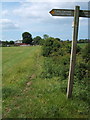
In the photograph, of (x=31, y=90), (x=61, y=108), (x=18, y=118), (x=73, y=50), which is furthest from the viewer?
(x=31, y=90)

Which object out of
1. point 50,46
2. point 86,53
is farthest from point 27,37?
point 86,53

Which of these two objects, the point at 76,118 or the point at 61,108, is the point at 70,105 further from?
the point at 76,118

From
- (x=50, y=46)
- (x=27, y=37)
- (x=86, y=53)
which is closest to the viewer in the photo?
(x=86, y=53)

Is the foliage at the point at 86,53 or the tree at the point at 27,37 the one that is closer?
the foliage at the point at 86,53

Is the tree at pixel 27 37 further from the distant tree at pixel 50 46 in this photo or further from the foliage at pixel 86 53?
the foliage at pixel 86 53

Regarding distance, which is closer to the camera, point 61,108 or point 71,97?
point 61,108

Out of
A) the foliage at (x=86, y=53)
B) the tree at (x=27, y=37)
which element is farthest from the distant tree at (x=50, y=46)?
the tree at (x=27, y=37)

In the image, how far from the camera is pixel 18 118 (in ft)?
16.8

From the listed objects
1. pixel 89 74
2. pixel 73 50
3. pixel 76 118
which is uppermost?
pixel 73 50

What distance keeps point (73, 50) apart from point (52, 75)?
4686mm

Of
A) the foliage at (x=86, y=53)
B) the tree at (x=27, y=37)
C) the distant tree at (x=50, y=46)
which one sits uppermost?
the tree at (x=27, y=37)

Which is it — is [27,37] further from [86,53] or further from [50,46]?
[86,53]

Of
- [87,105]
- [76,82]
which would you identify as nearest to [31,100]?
[87,105]

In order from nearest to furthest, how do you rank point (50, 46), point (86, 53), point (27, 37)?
point (86, 53) → point (50, 46) → point (27, 37)
